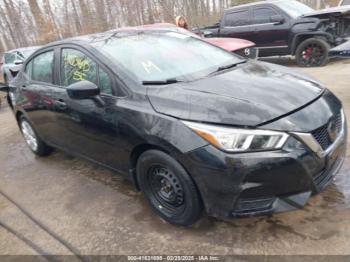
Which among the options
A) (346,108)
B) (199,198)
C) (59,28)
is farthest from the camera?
(59,28)

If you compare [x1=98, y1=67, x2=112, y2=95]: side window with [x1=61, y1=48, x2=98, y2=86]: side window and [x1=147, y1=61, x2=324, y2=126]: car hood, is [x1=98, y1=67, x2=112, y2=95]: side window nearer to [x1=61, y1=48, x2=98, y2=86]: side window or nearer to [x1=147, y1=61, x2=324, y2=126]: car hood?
[x1=61, y1=48, x2=98, y2=86]: side window

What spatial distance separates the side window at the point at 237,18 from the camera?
9.70 meters

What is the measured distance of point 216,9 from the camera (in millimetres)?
24656

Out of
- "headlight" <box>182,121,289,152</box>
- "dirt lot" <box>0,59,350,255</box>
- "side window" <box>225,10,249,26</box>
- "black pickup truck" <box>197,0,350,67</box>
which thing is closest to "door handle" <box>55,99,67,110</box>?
"dirt lot" <box>0,59,350,255</box>

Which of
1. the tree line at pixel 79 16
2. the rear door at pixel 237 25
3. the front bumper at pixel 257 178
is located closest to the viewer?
the front bumper at pixel 257 178

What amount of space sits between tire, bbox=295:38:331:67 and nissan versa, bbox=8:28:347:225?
5524 millimetres

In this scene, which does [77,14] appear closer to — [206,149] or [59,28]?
[59,28]

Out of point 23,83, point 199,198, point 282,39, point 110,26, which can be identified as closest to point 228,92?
point 199,198

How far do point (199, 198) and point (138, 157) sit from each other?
2.33 ft

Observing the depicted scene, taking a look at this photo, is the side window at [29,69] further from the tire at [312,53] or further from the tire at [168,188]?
the tire at [312,53]

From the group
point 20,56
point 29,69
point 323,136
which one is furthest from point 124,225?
point 20,56

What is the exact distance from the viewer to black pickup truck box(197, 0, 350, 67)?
8.26 m

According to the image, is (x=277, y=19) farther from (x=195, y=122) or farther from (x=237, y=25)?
(x=195, y=122)

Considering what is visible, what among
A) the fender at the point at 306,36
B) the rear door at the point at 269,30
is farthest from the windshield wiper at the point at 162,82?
the rear door at the point at 269,30
